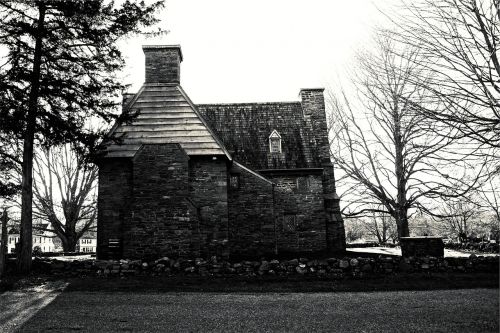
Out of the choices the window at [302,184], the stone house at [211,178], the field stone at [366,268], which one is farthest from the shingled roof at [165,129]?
the field stone at [366,268]

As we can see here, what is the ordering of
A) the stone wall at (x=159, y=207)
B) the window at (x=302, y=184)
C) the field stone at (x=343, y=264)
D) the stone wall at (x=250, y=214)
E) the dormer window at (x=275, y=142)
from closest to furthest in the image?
the field stone at (x=343, y=264) < the stone wall at (x=159, y=207) < the stone wall at (x=250, y=214) < the window at (x=302, y=184) < the dormer window at (x=275, y=142)

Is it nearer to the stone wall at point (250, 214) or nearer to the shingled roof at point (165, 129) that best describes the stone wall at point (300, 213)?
the stone wall at point (250, 214)

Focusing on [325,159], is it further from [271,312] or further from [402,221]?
[271,312]

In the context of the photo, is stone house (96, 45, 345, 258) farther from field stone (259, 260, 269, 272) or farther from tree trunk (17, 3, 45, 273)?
field stone (259, 260, 269, 272)

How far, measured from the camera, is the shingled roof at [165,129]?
18.4 m

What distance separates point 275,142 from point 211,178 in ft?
24.3

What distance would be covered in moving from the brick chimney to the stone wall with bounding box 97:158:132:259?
5.05 metres

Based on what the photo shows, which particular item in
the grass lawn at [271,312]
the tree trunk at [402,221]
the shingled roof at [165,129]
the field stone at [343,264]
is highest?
the shingled roof at [165,129]

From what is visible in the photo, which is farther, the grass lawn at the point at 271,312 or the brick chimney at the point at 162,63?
the brick chimney at the point at 162,63

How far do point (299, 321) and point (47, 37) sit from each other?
41.4 ft

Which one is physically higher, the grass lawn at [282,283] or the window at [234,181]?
the window at [234,181]

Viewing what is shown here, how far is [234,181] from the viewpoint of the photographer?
21734 millimetres

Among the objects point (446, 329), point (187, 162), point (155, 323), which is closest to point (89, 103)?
point (187, 162)

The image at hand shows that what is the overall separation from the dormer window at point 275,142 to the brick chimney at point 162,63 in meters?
6.92
